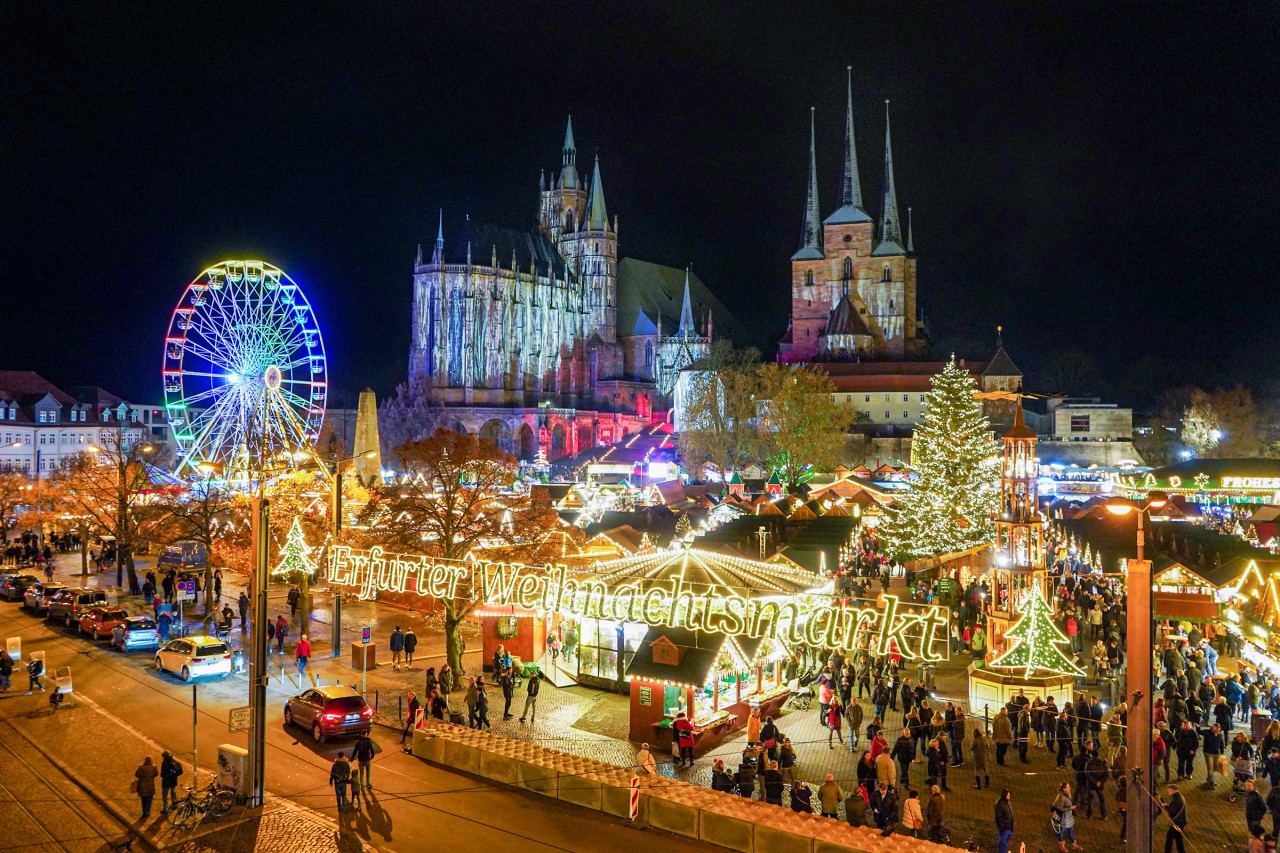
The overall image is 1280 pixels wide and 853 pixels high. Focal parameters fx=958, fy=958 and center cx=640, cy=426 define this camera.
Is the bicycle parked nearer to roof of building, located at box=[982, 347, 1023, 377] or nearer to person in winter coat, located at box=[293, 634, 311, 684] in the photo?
person in winter coat, located at box=[293, 634, 311, 684]

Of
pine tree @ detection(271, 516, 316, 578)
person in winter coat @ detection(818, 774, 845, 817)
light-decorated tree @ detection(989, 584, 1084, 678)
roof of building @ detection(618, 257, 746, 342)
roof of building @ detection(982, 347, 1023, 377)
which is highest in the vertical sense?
roof of building @ detection(618, 257, 746, 342)

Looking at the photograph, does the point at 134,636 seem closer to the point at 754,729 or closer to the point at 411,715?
the point at 411,715

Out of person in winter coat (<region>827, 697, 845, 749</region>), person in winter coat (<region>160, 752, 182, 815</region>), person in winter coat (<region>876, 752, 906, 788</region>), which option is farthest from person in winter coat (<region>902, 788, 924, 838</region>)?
person in winter coat (<region>160, 752, 182, 815</region>)

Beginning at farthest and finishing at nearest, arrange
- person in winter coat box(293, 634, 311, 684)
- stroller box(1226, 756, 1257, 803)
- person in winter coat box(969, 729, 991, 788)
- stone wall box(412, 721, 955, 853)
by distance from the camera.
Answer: person in winter coat box(293, 634, 311, 684), person in winter coat box(969, 729, 991, 788), stroller box(1226, 756, 1257, 803), stone wall box(412, 721, 955, 853)

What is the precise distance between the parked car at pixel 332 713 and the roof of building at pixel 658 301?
88.0 meters

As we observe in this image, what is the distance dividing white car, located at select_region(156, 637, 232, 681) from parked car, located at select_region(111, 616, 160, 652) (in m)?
3.12

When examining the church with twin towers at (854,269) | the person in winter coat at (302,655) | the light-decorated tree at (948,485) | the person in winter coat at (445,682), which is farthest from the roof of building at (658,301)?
the person in winter coat at (445,682)

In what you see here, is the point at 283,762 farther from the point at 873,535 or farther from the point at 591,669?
the point at 873,535

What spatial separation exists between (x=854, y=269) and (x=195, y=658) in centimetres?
8317

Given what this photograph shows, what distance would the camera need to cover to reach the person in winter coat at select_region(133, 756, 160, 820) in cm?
1229

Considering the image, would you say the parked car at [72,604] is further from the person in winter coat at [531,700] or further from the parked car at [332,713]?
the person in winter coat at [531,700]

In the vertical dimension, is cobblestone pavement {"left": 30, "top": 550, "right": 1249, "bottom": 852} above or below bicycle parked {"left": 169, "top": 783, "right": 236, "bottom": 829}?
below

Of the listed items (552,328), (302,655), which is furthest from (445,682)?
(552,328)

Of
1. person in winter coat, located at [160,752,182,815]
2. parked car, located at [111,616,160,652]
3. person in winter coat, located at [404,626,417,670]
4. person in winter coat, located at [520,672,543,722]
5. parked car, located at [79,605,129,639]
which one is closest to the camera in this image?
person in winter coat, located at [160,752,182,815]
